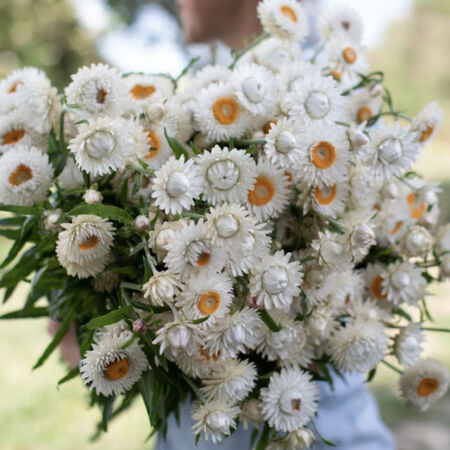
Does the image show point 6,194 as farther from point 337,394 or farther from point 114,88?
point 337,394

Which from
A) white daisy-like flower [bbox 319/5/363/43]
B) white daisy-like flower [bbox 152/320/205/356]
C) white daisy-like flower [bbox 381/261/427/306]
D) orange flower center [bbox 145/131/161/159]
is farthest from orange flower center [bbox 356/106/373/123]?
white daisy-like flower [bbox 152/320/205/356]

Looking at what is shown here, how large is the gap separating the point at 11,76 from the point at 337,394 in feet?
2.31

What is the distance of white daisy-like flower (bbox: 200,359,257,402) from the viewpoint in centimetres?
68

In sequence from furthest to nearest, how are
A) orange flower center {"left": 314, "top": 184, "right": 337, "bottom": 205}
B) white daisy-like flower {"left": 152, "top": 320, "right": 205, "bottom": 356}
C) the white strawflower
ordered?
the white strawflower → orange flower center {"left": 314, "top": 184, "right": 337, "bottom": 205} → white daisy-like flower {"left": 152, "top": 320, "right": 205, "bottom": 356}

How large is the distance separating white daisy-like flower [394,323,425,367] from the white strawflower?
0.34 feet

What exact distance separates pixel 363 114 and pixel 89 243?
1.47ft

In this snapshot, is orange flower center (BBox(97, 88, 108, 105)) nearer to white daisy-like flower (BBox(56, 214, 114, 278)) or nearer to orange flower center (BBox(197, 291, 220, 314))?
white daisy-like flower (BBox(56, 214, 114, 278))

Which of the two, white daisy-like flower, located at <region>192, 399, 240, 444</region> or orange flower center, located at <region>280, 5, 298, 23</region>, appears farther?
orange flower center, located at <region>280, 5, 298, 23</region>

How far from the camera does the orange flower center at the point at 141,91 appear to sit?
0.77 meters

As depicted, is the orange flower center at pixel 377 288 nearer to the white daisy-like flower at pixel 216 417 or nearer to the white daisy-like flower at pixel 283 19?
the white daisy-like flower at pixel 216 417

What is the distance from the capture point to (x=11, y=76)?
0.80m

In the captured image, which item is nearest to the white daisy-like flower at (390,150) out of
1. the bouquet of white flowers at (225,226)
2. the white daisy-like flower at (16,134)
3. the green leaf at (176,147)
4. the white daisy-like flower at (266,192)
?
the bouquet of white flowers at (225,226)

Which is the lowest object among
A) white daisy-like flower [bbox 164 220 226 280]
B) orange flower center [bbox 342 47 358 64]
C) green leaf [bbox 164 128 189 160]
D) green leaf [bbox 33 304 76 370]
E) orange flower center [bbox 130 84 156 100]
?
green leaf [bbox 33 304 76 370]

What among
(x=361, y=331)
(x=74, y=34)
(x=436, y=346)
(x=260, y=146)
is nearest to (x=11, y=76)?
(x=260, y=146)
